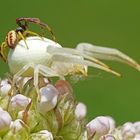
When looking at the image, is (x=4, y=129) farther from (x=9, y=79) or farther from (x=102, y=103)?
(x=102, y=103)

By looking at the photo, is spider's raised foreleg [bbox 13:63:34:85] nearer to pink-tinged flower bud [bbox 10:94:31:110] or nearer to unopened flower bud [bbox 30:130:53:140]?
pink-tinged flower bud [bbox 10:94:31:110]

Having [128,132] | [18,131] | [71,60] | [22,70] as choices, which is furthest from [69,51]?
[128,132]

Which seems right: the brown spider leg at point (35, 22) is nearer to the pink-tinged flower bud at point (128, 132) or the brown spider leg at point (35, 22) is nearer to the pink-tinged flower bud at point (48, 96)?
the pink-tinged flower bud at point (48, 96)

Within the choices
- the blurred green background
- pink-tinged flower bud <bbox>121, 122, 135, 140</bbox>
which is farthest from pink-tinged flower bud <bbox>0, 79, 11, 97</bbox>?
the blurred green background

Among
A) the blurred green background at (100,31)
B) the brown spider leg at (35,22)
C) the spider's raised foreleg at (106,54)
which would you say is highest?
the brown spider leg at (35,22)

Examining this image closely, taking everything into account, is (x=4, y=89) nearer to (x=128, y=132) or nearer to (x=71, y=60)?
(x=71, y=60)

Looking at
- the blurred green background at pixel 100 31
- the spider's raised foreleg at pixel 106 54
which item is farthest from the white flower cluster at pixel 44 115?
the blurred green background at pixel 100 31

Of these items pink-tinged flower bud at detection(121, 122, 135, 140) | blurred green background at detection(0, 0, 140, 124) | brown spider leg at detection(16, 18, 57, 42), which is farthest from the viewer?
blurred green background at detection(0, 0, 140, 124)

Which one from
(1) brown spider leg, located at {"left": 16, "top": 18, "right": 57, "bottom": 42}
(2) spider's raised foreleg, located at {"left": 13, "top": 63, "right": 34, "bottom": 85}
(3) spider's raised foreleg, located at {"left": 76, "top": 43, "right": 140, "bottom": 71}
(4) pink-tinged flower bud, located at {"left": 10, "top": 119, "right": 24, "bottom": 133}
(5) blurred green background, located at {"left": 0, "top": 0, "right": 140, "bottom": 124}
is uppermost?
(1) brown spider leg, located at {"left": 16, "top": 18, "right": 57, "bottom": 42}
